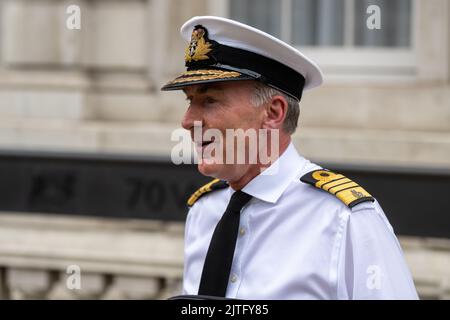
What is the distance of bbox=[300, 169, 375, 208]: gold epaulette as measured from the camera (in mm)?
2455

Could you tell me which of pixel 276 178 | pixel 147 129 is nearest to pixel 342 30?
pixel 147 129

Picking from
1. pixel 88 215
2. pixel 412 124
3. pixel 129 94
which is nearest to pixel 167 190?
pixel 88 215

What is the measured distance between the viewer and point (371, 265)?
2.30 m

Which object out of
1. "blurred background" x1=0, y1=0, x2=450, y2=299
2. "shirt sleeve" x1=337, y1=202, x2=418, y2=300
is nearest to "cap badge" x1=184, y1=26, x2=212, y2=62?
"shirt sleeve" x1=337, y1=202, x2=418, y2=300

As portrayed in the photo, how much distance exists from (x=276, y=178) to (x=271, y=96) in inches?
9.2

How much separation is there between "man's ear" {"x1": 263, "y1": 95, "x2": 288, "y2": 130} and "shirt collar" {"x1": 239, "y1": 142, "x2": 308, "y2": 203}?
93mm

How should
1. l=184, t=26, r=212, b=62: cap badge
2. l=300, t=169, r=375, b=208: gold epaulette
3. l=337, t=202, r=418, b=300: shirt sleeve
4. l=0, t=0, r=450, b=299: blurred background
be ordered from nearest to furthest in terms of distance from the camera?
l=337, t=202, r=418, b=300: shirt sleeve < l=300, t=169, r=375, b=208: gold epaulette < l=184, t=26, r=212, b=62: cap badge < l=0, t=0, r=450, b=299: blurred background

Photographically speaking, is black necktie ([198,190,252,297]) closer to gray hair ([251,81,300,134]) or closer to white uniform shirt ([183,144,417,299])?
white uniform shirt ([183,144,417,299])

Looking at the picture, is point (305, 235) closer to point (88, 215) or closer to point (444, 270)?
point (444, 270)

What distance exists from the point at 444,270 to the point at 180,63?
95.2 inches

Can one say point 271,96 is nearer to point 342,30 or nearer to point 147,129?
point 147,129

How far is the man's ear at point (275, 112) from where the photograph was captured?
2.59 meters

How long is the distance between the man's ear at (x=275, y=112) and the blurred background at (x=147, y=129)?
8.34 feet

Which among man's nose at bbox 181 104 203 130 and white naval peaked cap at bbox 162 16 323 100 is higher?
white naval peaked cap at bbox 162 16 323 100
